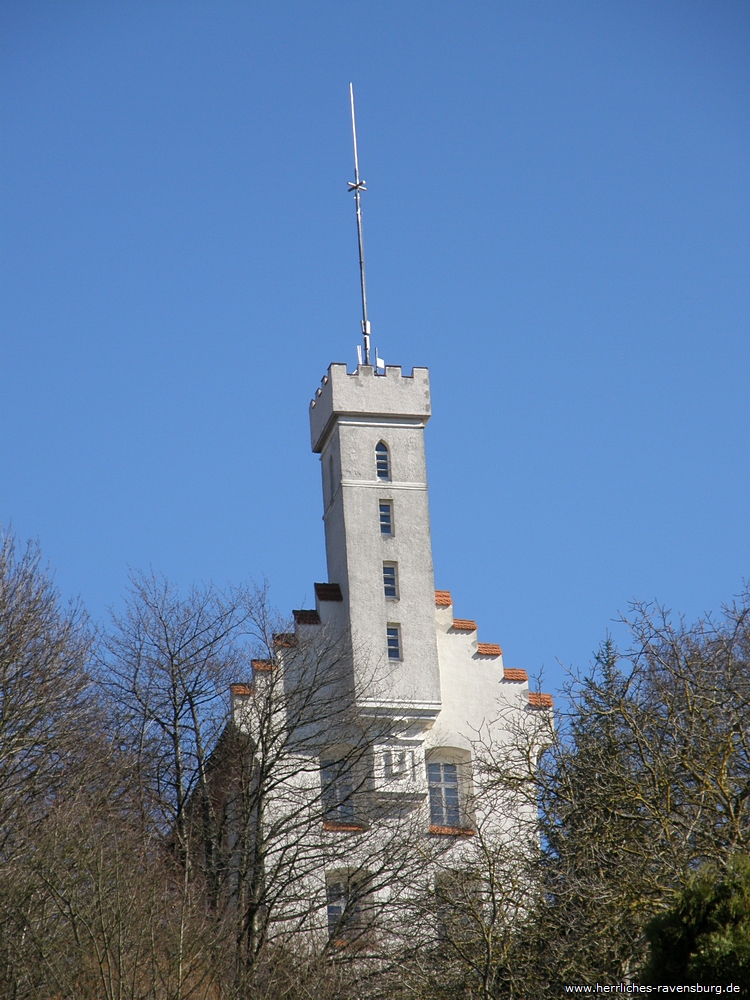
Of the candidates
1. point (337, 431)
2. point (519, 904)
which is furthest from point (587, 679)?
point (337, 431)

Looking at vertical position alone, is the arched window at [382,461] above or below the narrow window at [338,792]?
above

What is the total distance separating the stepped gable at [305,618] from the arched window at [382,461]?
446cm

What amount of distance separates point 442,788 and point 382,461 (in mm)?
8945

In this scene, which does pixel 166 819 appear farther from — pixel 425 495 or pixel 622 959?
pixel 622 959

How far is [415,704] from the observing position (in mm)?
42938

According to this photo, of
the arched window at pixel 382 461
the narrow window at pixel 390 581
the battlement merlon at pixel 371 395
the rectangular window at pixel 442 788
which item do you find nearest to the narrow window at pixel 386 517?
the arched window at pixel 382 461

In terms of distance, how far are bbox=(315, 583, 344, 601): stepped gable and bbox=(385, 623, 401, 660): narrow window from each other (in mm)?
1504

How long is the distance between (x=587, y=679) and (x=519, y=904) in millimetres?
3105

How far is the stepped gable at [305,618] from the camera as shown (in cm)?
4294

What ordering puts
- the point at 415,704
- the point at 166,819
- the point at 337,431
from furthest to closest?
the point at 337,431 < the point at 415,704 < the point at 166,819

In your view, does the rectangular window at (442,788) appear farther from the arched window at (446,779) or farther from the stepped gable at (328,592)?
the stepped gable at (328,592)

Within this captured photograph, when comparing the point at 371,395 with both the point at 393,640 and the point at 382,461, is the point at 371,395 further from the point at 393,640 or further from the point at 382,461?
the point at 393,640

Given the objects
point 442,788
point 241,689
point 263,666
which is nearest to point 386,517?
point 263,666

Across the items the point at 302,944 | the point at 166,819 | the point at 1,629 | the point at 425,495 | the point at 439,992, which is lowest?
the point at 439,992
